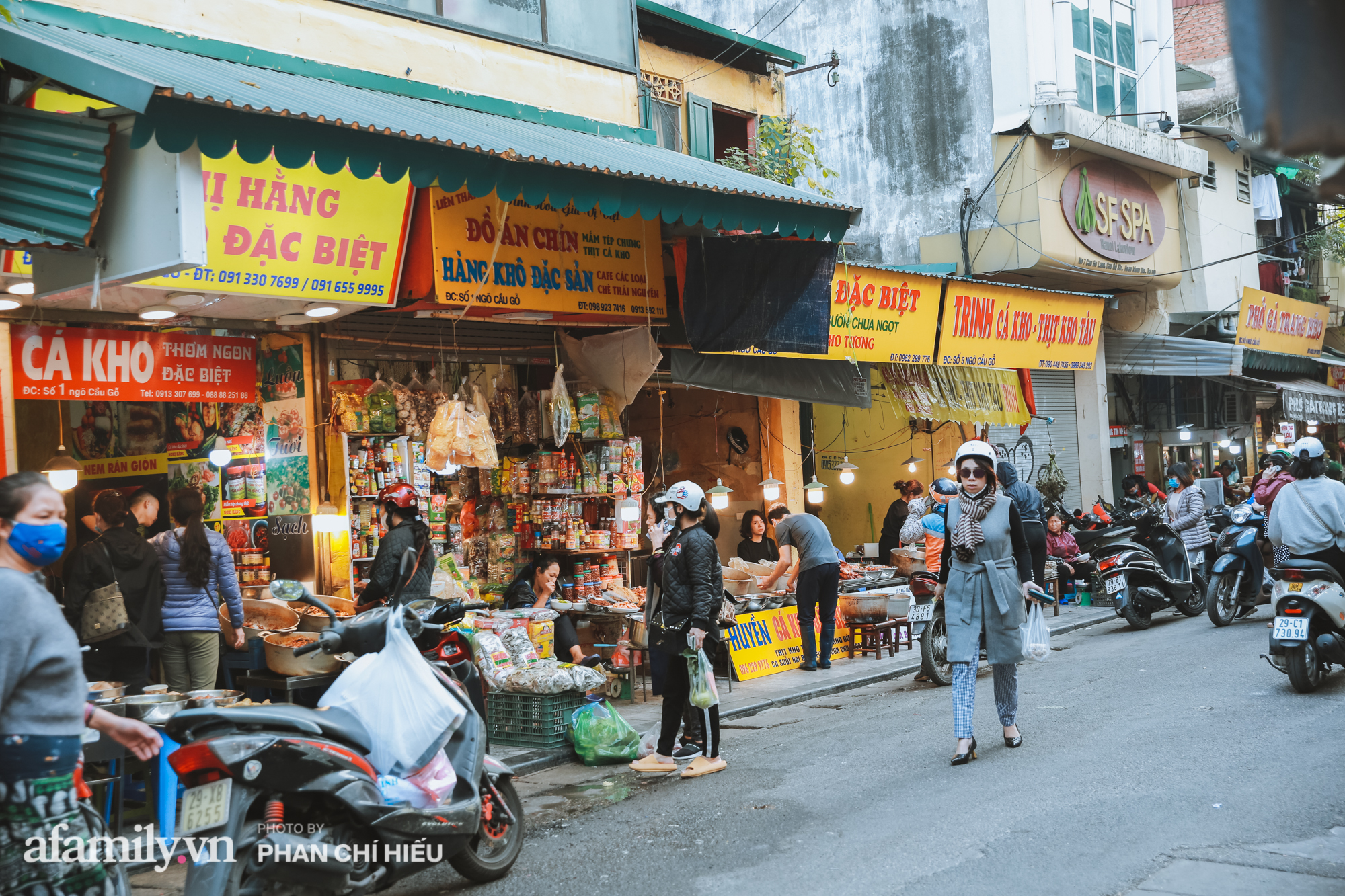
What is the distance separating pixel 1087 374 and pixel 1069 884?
18.0m

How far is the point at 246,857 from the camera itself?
4.31m

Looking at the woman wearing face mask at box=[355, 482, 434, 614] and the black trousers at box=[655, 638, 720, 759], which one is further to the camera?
the woman wearing face mask at box=[355, 482, 434, 614]

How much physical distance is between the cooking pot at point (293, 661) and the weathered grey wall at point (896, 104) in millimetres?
14173

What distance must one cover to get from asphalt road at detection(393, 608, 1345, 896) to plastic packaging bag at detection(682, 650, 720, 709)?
485 millimetres

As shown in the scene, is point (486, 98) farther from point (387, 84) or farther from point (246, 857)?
point (246, 857)

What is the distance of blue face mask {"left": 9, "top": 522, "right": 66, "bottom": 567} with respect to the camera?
3.68m

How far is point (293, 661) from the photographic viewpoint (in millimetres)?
7988

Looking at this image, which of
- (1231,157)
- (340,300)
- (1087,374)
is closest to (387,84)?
(340,300)

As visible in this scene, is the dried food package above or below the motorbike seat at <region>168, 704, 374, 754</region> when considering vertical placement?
above

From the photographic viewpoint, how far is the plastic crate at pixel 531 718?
27.4 ft

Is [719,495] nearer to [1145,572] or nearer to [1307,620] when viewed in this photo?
[1145,572]

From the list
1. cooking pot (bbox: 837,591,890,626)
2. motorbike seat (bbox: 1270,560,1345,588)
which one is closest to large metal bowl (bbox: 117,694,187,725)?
motorbike seat (bbox: 1270,560,1345,588)

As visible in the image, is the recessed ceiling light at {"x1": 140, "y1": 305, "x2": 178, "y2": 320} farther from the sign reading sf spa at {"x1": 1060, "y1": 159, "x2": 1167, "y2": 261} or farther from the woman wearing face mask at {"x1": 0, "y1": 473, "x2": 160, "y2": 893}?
the sign reading sf spa at {"x1": 1060, "y1": 159, "x2": 1167, "y2": 261}

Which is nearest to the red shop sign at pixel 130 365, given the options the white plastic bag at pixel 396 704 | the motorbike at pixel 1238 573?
the white plastic bag at pixel 396 704
